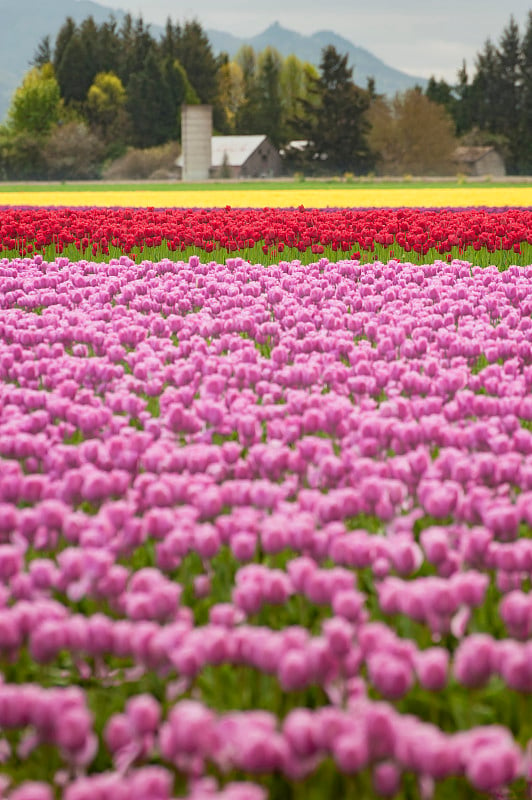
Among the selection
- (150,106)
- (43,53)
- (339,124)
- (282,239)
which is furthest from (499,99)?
(282,239)

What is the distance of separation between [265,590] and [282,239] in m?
12.9

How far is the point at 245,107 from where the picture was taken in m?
116

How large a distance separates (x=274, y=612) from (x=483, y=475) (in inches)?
44.3

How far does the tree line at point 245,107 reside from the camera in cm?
9631

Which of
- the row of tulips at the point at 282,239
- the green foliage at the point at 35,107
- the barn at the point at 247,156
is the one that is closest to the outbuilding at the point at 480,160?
the barn at the point at 247,156

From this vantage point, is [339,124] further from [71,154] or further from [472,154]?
[71,154]

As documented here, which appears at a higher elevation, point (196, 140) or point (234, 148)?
point (234, 148)

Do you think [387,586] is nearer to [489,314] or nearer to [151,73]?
[489,314]

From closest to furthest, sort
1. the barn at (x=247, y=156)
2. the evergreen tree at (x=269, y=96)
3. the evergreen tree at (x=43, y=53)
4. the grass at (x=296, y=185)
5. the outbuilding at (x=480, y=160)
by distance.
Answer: the grass at (x=296, y=185), the barn at (x=247, y=156), the outbuilding at (x=480, y=160), the evergreen tree at (x=269, y=96), the evergreen tree at (x=43, y=53)

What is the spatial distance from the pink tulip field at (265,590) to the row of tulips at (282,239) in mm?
8602

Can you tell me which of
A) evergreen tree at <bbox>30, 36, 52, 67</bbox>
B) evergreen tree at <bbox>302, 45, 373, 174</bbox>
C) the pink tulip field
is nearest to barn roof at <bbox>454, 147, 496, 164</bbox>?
evergreen tree at <bbox>302, 45, 373, 174</bbox>

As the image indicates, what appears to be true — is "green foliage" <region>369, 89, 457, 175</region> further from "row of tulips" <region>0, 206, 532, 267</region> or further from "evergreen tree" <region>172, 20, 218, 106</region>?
"row of tulips" <region>0, 206, 532, 267</region>

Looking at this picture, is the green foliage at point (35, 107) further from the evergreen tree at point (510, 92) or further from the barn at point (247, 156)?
the evergreen tree at point (510, 92)

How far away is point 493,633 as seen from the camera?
315 centimetres
